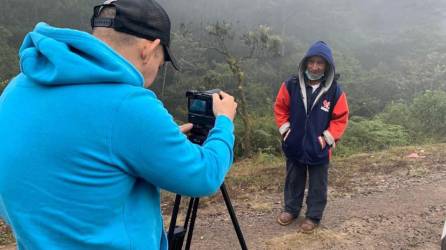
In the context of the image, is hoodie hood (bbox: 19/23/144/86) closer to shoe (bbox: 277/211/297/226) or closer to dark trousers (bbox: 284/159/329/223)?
dark trousers (bbox: 284/159/329/223)

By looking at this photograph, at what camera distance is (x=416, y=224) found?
4.35 m

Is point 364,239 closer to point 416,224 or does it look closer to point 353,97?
point 416,224

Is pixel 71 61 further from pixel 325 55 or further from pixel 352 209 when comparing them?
pixel 352 209

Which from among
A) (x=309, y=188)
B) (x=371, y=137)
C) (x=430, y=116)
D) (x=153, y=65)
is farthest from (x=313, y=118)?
(x=430, y=116)

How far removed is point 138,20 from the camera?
4.45 feet

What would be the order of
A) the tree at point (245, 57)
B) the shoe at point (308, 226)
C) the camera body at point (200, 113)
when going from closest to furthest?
the camera body at point (200, 113)
the shoe at point (308, 226)
the tree at point (245, 57)

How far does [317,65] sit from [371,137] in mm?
5087

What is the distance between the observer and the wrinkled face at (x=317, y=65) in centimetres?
405

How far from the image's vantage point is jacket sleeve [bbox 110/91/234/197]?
3.97 feet

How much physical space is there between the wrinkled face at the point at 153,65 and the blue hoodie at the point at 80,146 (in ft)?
0.37

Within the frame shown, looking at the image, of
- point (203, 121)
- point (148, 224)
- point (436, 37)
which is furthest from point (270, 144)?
point (436, 37)

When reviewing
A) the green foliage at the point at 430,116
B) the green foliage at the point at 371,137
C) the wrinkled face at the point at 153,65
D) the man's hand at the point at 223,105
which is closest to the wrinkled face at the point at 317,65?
the man's hand at the point at 223,105

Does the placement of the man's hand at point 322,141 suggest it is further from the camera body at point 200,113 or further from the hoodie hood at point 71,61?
the hoodie hood at point 71,61

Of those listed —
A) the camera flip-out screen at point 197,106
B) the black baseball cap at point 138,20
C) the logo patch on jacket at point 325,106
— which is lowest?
the logo patch on jacket at point 325,106
